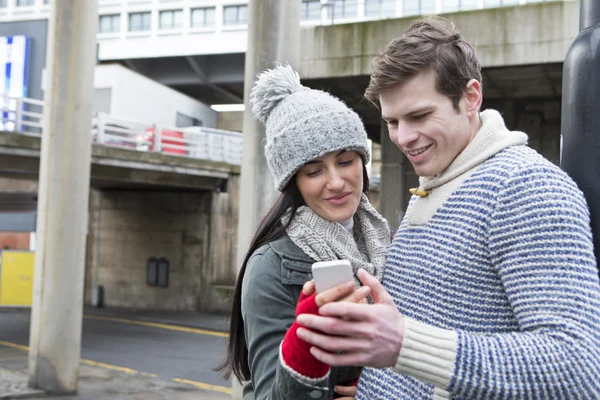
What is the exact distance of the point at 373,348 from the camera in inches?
48.4

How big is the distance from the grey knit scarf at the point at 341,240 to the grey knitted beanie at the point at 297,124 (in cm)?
17

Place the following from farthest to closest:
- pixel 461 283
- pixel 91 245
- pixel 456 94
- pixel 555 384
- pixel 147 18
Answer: pixel 147 18, pixel 91 245, pixel 456 94, pixel 461 283, pixel 555 384

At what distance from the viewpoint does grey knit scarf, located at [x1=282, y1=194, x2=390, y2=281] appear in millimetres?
1865

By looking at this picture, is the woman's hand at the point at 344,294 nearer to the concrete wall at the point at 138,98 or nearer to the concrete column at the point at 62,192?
the concrete column at the point at 62,192

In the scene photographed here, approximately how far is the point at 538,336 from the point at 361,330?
0.34 metres

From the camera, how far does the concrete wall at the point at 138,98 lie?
90.4ft

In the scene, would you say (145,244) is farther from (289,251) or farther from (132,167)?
(289,251)

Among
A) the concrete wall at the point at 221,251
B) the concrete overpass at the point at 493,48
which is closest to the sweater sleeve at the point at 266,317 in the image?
the concrete overpass at the point at 493,48

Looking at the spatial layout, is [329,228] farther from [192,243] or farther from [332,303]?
[192,243]

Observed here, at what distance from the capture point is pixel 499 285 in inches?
55.7

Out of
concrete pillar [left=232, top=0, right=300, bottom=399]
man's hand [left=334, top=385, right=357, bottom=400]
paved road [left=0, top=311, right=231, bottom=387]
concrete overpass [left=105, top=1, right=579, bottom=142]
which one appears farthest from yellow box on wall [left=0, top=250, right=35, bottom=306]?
man's hand [left=334, top=385, right=357, bottom=400]

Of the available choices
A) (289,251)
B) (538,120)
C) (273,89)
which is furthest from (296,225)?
(538,120)

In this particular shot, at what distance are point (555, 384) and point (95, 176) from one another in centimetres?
1681

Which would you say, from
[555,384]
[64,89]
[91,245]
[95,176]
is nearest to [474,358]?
[555,384]
